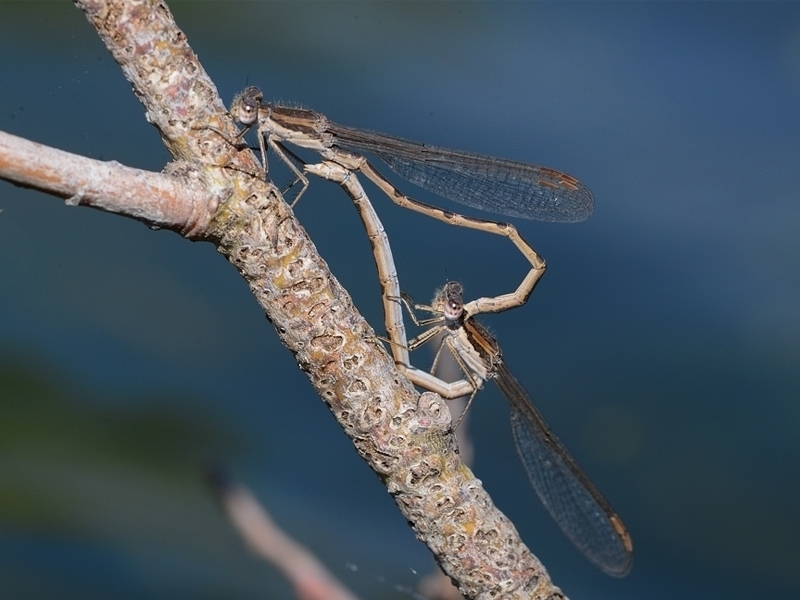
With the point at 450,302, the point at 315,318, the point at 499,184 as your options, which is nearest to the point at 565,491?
the point at 450,302

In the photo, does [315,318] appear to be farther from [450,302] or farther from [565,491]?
[565,491]

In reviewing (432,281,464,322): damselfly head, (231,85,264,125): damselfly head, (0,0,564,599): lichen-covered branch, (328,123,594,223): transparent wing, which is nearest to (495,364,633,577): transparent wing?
(432,281,464,322): damselfly head

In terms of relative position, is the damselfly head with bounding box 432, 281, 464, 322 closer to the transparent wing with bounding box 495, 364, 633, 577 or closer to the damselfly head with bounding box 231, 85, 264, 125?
the transparent wing with bounding box 495, 364, 633, 577

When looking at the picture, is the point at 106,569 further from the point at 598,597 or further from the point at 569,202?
the point at 569,202

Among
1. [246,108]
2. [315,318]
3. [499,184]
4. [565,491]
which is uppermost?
[499,184]

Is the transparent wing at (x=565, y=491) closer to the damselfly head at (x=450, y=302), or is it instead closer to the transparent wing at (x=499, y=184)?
the damselfly head at (x=450, y=302)

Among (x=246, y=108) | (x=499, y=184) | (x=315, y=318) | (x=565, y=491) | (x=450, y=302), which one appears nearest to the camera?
(x=315, y=318)

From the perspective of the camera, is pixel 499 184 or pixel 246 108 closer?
pixel 246 108

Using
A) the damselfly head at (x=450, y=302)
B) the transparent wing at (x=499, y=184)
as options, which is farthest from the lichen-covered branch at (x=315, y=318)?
the transparent wing at (x=499, y=184)
